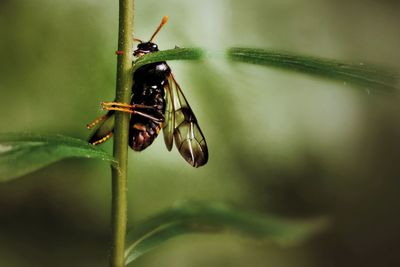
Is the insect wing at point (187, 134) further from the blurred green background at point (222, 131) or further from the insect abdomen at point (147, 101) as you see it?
the blurred green background at point (222, 131)

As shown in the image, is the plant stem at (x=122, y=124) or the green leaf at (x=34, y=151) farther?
the plant stem at (x=122, y=124)

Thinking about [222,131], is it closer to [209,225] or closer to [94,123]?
[94,123]

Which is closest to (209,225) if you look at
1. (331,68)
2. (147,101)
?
(331,68)

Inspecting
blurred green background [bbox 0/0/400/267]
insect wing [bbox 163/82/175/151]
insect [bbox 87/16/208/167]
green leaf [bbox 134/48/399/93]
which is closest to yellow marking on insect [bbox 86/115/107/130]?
insect [bbox 87/16/208/167]

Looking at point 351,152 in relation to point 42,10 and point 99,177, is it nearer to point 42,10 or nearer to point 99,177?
point 99,177

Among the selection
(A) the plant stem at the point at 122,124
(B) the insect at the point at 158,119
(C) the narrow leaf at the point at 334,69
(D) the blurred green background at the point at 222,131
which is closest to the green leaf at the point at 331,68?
(C) the narrow leaf at the point at 334,69

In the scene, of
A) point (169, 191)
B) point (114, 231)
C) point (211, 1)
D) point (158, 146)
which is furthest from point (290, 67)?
point (211, 1)
